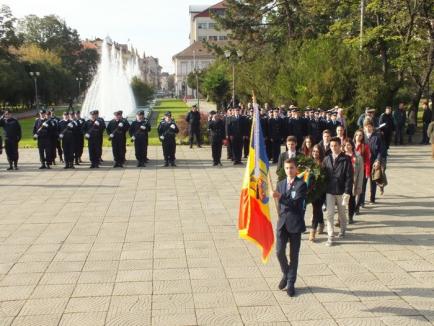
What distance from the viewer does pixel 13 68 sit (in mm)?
58000

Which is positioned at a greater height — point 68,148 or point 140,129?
point 140,129

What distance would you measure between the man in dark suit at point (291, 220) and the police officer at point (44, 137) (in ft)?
41.0

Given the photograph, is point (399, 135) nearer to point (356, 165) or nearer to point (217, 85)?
point (356, 165)

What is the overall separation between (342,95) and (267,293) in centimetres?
1725

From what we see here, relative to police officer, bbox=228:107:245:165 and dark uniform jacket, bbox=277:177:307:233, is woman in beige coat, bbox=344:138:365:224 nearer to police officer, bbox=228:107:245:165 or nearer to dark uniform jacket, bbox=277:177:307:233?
dark uniform jacket, bbox=277:177:307:233

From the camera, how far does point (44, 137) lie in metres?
17.0

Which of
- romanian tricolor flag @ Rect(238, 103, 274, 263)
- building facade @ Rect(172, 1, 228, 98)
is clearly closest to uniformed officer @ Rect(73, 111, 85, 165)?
romanian tricolor flag @ Rect(238, 103, 274, 263)

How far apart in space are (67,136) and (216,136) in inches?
196

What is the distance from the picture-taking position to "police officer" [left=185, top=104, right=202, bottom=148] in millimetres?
22188

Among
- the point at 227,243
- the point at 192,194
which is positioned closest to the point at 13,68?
the point at 192,194

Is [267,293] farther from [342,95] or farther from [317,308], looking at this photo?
[342,95]

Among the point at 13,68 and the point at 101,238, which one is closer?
the point at 101,238

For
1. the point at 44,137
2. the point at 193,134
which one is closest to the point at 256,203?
the point at 44,137

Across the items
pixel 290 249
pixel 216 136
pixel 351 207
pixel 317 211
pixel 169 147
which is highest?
pixel 216 136
